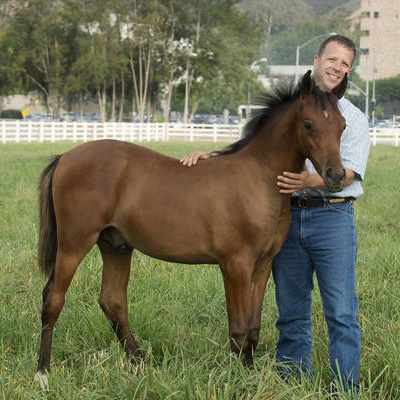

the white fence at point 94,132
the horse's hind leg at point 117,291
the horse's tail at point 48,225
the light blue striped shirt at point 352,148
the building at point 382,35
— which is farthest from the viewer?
the building at point 382,35

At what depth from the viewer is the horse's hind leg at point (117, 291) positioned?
13.9ft

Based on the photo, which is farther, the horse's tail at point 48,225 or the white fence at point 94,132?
the white fence at point 94,132

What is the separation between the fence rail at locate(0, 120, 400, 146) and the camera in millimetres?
31203

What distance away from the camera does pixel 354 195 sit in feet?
12.4

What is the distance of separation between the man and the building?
115 meters

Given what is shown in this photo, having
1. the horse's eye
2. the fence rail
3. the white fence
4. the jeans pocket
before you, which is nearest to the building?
the fence rail

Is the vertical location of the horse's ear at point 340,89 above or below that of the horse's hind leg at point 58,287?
above

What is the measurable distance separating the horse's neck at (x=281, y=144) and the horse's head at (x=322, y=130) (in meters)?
0.12

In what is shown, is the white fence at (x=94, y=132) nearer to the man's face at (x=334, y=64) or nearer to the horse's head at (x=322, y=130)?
the man's face at (x=334, y=64)

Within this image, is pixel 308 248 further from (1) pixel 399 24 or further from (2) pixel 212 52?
(1) pixel 399 24

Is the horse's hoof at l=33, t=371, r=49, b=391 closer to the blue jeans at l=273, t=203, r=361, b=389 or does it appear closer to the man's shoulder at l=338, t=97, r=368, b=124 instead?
the blue jeans at l=273, t=203, r=361, b=389

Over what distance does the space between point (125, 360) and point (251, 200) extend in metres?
1.35

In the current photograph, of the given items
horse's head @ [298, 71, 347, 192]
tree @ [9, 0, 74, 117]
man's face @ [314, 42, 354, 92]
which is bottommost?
horse's head @ [298, 71, 347, 192]

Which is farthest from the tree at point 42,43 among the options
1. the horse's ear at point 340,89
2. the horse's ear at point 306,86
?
the horse's ear at point 306,86
